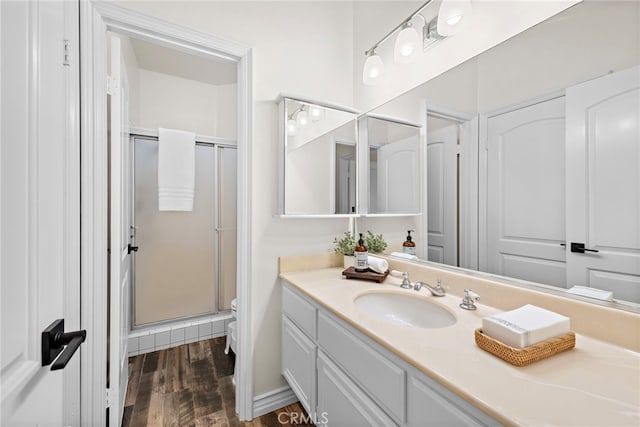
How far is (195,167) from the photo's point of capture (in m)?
2.60

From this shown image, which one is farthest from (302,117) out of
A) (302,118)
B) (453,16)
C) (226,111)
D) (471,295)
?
(226,111)

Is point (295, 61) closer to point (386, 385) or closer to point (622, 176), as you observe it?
point (622, 176)

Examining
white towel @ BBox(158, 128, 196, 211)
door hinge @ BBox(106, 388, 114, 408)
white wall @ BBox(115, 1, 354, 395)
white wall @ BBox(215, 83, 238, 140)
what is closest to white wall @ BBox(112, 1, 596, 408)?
white wall @ BBox(115, 1, 354, 395)

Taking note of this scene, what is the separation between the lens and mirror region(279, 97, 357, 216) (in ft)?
5.14

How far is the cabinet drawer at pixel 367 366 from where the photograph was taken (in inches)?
29.8

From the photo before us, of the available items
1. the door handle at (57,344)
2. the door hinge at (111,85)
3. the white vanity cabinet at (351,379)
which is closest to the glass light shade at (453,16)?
the white vanity cabinet at (351,379)

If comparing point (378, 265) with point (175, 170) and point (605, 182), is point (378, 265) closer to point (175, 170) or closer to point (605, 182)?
point (605, 182)

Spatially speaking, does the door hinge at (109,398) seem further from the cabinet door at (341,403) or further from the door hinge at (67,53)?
the door hinge at (67,53)

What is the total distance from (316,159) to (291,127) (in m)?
0.25

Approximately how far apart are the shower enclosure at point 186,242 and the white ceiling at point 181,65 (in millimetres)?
707

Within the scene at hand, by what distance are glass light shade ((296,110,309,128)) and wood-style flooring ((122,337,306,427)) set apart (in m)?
1.69

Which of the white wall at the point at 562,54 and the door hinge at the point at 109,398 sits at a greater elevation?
the white wall at the point at 562,54

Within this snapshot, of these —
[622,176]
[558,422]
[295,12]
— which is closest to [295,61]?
[295,12]

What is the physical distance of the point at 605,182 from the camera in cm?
77
